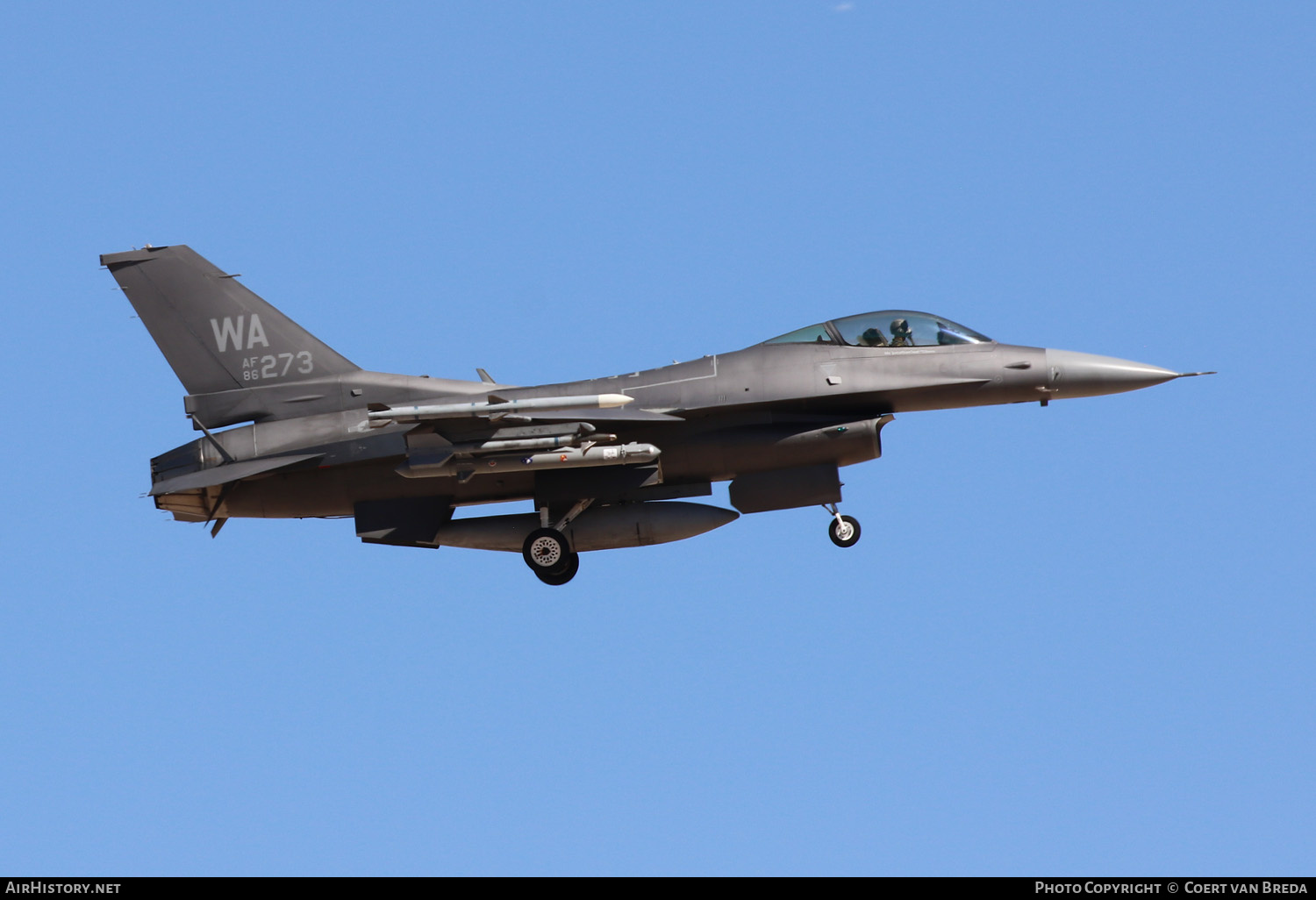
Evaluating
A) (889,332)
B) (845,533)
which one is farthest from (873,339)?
(845,533)

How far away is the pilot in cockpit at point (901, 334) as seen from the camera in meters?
20.7

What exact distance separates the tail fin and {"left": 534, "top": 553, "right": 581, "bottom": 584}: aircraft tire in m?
3.64

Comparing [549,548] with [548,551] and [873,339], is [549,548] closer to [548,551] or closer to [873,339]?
[548,551]

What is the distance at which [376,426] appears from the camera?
18922mm

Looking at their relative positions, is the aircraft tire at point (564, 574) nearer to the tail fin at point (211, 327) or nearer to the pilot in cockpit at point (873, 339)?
the tail fin at point (211, 327)

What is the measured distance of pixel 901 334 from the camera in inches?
818

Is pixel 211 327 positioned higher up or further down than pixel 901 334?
higher up

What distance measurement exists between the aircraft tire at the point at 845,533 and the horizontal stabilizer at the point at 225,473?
6.52 m

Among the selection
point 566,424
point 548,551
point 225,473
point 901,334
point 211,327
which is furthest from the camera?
point 211,327

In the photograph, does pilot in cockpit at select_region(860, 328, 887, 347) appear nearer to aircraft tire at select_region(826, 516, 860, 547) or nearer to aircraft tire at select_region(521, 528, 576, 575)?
aircraft tire at select_region(826, 516, 860, 547)

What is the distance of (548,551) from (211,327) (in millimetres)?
5322

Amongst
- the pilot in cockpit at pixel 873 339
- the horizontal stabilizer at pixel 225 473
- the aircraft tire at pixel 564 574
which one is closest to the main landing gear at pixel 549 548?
the aircraft tire at pixel 564 574

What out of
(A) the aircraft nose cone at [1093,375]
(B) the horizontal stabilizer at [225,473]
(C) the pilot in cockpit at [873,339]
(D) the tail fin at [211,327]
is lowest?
(B) the horizontal stabilizer at [225,473]
